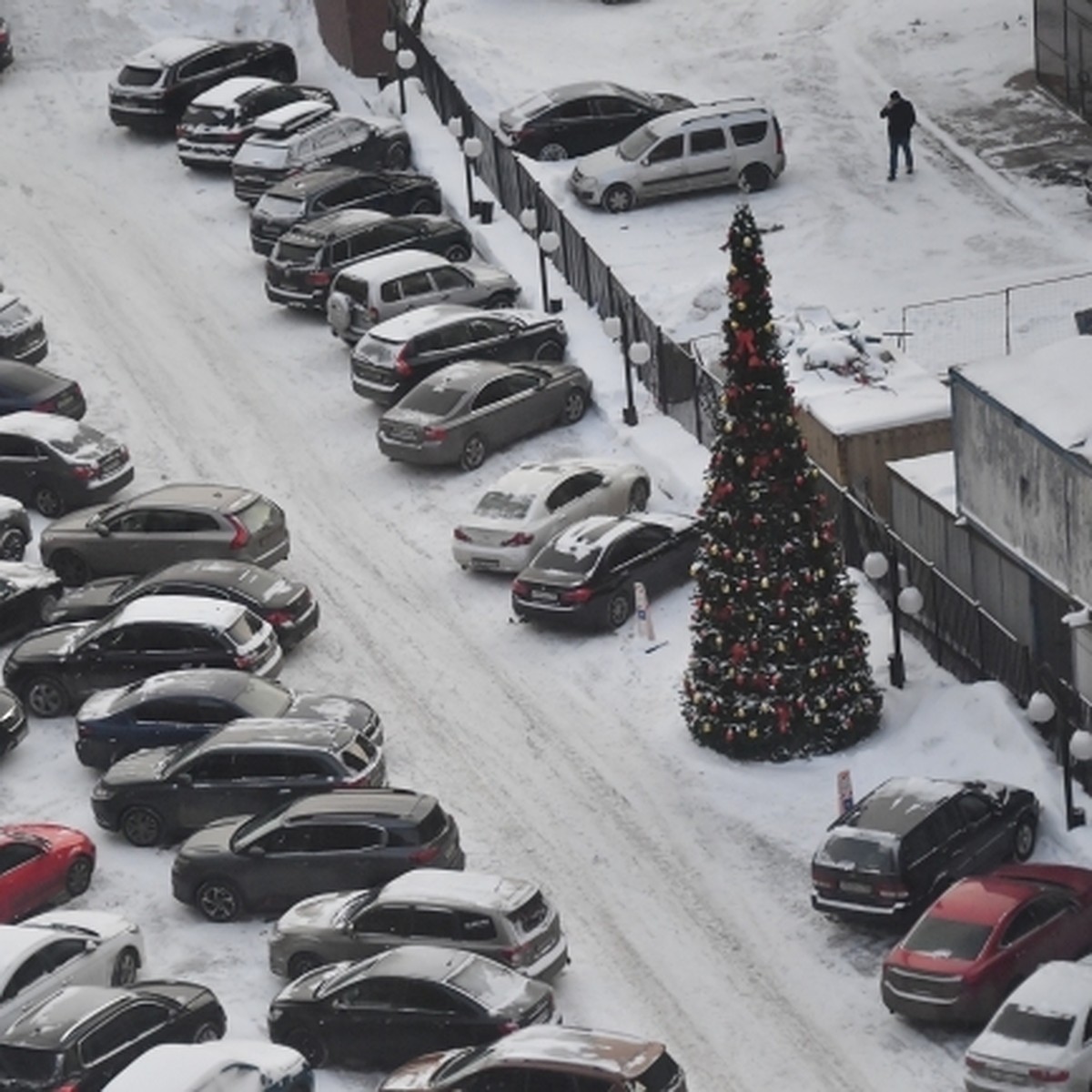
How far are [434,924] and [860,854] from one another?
4.58 meters

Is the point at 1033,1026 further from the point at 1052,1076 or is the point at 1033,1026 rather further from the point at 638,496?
the point at 638,496

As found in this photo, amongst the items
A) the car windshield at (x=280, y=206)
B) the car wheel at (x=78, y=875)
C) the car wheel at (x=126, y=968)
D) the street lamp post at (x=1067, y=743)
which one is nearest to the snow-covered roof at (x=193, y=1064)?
the car wheel at (x=126, y=968)

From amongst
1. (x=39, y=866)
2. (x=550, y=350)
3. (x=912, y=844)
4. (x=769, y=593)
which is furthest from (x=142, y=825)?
(x=550, y=350)

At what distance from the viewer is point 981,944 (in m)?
29.4

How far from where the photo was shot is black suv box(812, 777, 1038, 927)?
31.2m

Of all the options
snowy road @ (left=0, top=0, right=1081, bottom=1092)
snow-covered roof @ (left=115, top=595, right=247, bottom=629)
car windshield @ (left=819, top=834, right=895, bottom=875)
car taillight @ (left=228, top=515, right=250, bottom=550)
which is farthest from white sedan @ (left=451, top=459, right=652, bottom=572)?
car windshield @ (left=819, top=834, right=895, bottom=875)

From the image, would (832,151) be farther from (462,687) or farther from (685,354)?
(462,687)

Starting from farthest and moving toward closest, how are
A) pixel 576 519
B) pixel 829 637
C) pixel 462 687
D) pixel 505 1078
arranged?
1. pixel 576 519
2. pixel 462 687
3. pixel 829 637
4. pixel 505 1078

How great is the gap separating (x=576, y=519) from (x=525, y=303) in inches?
345

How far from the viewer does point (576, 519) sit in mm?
40406

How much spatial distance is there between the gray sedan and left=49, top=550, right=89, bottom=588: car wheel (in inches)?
197

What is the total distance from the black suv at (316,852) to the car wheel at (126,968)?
58.9 inches

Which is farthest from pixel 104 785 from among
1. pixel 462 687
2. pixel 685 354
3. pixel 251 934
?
pixel 685 354

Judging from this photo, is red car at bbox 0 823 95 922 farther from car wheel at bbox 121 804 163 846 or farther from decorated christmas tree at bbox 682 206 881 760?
decorated christmas tree at bbox 682 206 881 760
